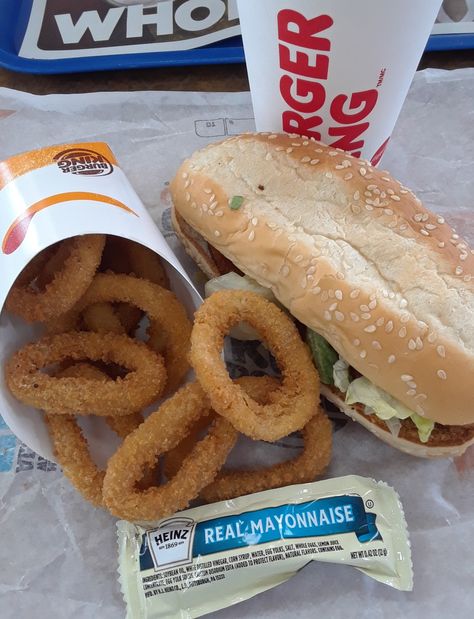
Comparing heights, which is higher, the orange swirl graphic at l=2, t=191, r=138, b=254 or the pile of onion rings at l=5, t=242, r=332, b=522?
the orange swirl graphic at l=2, t=191, r=138, b=254

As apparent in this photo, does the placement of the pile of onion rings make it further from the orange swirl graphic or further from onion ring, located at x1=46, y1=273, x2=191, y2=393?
the orange swirl graphic

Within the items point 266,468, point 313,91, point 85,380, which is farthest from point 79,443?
point 313,91

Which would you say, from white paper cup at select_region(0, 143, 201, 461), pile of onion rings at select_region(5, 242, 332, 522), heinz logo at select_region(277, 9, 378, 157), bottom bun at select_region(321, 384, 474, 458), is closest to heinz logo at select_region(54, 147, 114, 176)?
white paper cup at select_region(0, 143, 201, 461)

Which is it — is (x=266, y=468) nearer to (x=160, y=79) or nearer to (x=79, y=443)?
(x=79, y=443)

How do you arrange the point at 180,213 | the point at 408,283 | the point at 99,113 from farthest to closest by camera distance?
the point at 99,113 → the point at 180,213 → the point at 408,283

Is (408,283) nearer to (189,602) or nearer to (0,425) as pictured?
(189,602)

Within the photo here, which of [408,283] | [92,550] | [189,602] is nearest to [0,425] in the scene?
[92,550]
